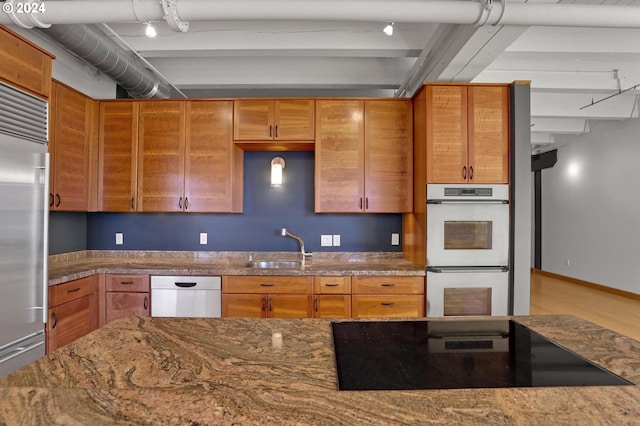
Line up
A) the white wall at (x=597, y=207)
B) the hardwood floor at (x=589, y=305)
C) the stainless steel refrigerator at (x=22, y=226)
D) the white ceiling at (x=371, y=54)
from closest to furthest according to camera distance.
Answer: the stainless steel refrigerator at (x=22, y=226), the white ceiling at (x=371, y=54), the hardwood floor at (x=589, y=305), the white wall at (x=597, y=207)

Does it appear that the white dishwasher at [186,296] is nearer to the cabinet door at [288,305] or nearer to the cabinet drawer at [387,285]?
the cabinet door at [288,305]

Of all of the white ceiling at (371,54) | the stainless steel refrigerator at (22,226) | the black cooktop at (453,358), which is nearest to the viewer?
the black cooktop at (453,358)

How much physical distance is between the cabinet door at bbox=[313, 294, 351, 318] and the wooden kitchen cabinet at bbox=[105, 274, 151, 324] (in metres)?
1.46

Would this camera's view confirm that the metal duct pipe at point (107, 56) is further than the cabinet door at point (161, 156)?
No

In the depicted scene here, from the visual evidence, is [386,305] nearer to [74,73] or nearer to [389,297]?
[389,297]

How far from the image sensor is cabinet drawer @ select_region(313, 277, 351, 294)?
284 centimetres

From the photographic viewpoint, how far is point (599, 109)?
4977 millimetres

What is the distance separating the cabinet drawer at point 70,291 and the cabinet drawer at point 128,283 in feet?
0.47

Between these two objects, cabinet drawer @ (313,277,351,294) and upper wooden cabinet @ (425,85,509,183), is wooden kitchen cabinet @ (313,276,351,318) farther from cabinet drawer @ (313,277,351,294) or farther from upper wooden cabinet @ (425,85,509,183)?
upper wooden cabinet @ (425,85,509,183)

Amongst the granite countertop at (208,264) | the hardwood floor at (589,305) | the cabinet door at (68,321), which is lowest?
the hardwood floor at (589,305)

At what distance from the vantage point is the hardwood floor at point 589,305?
429 cm

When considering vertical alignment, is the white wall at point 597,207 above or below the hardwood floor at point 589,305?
above

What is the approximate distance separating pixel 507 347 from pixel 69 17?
2898mm

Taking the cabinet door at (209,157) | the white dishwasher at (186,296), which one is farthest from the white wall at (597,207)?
Result: the white dishwasher at (186,296)
